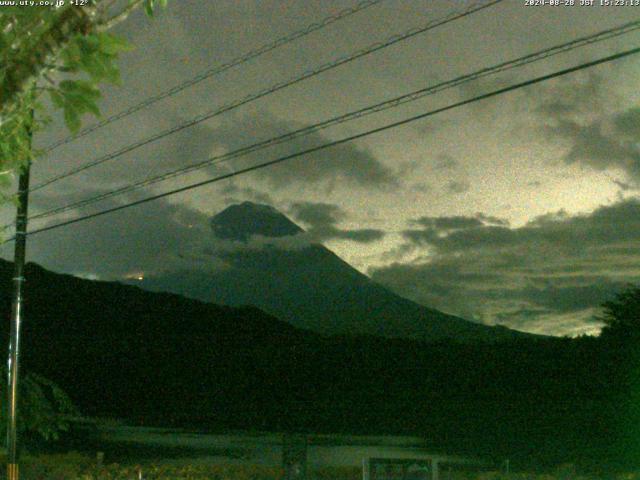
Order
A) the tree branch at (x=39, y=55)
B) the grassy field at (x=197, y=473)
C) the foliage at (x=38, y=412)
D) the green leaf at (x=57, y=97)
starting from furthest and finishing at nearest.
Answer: the foliage at (x=38, y=412) → the grassy field at (x=197, y=473) → the green leaf at (x=57, y=97) → the tree branch at (x=39, y=55)

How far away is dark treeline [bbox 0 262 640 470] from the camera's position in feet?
131

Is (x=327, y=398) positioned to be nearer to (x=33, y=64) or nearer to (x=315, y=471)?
(x=315, y=471)

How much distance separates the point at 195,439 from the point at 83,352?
24949 millimetres

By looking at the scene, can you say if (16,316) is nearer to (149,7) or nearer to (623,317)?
(149,7)

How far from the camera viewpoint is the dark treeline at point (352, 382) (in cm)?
3997

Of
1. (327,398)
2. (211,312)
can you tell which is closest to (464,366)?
(327,398)

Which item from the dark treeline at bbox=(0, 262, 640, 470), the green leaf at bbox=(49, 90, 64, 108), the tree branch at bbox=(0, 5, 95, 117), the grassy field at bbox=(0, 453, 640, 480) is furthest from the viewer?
the dark treeline at bbox=(0, 262, 640, 470)

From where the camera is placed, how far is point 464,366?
5741 centimetres

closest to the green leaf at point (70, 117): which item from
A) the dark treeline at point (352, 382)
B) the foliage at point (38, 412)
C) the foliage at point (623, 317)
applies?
the foliage at point (38, 412)

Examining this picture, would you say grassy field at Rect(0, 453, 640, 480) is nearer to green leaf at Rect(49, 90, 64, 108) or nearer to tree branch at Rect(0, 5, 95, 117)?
green leaf at Rect(49, 90, 64, 108)

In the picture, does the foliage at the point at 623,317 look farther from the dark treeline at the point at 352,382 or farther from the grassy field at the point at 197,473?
the grassy field at the point at 197,473

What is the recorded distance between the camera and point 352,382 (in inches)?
2312

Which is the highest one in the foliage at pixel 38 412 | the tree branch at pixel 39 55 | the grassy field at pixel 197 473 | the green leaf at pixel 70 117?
the tree branch at pixel 39 55

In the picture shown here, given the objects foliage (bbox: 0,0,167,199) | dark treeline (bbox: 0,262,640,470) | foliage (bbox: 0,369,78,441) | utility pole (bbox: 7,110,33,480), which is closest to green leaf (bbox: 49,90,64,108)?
foliage (bbox: 0,0,167,199)
